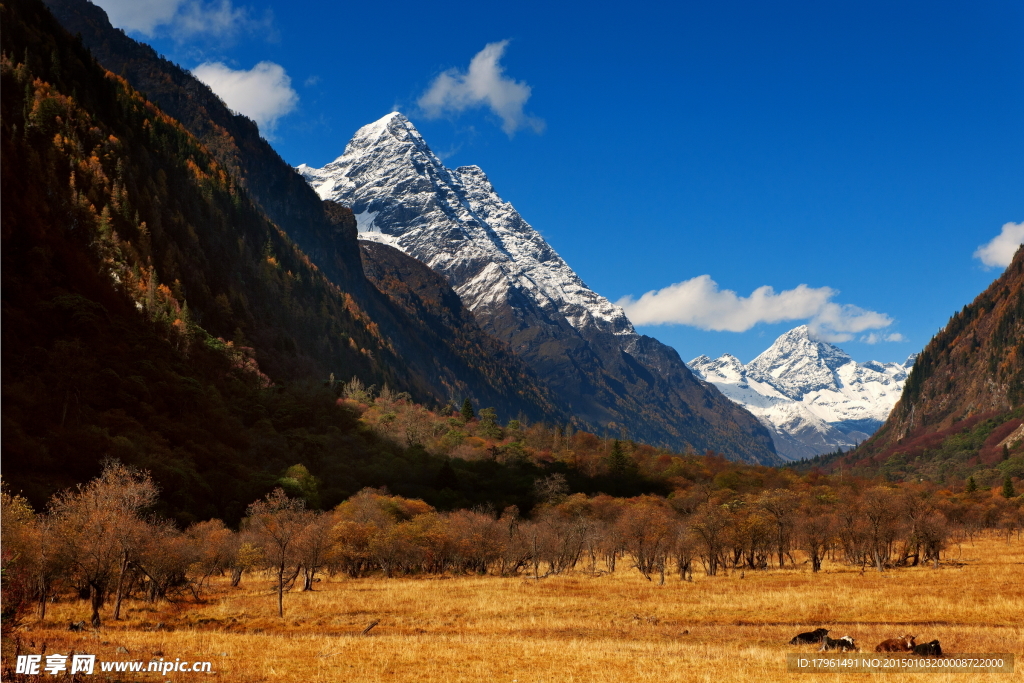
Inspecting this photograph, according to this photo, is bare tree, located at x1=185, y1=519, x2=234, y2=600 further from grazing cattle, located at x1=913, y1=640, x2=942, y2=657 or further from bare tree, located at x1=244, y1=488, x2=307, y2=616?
grazing cattle, located at x1=913, y1=640, x2=942, y2=657

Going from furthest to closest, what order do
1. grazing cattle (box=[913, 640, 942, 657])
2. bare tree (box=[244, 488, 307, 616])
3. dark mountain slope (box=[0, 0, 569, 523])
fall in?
dark mountain slope (box=[0, 0, 569, 523]) < bare tree (box=[244, 488, 307, 616]) < grazing cattle (box=[913, 640, 942, 657])

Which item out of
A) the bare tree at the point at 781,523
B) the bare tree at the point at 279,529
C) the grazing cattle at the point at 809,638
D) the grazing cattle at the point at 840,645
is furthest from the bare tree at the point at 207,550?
the bare tree at the point at 781,523

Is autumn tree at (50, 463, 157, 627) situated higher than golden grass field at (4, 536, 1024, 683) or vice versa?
autumn tree at (50, 463, 157, 627)

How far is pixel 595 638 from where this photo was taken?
49.9 meters

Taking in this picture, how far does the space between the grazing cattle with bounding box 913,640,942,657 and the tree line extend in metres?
48.3

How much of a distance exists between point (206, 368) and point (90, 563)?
390 ft

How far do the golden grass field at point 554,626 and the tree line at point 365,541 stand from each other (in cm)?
388

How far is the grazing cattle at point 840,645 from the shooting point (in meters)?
42.1

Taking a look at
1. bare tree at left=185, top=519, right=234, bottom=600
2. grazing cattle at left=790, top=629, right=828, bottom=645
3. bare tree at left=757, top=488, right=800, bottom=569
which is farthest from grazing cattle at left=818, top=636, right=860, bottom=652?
bare tree at left=757, top=488, right=800, bottom=569

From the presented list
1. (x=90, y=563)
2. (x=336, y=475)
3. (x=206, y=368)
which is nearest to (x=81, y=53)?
(x=206, y=368)

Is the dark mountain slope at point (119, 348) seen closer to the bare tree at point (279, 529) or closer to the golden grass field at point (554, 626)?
the bare tree at point (279, 529)

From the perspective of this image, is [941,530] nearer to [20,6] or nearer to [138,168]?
[138,168]

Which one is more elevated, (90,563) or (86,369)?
(86,369)

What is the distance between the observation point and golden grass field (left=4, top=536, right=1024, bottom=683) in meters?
36.6
